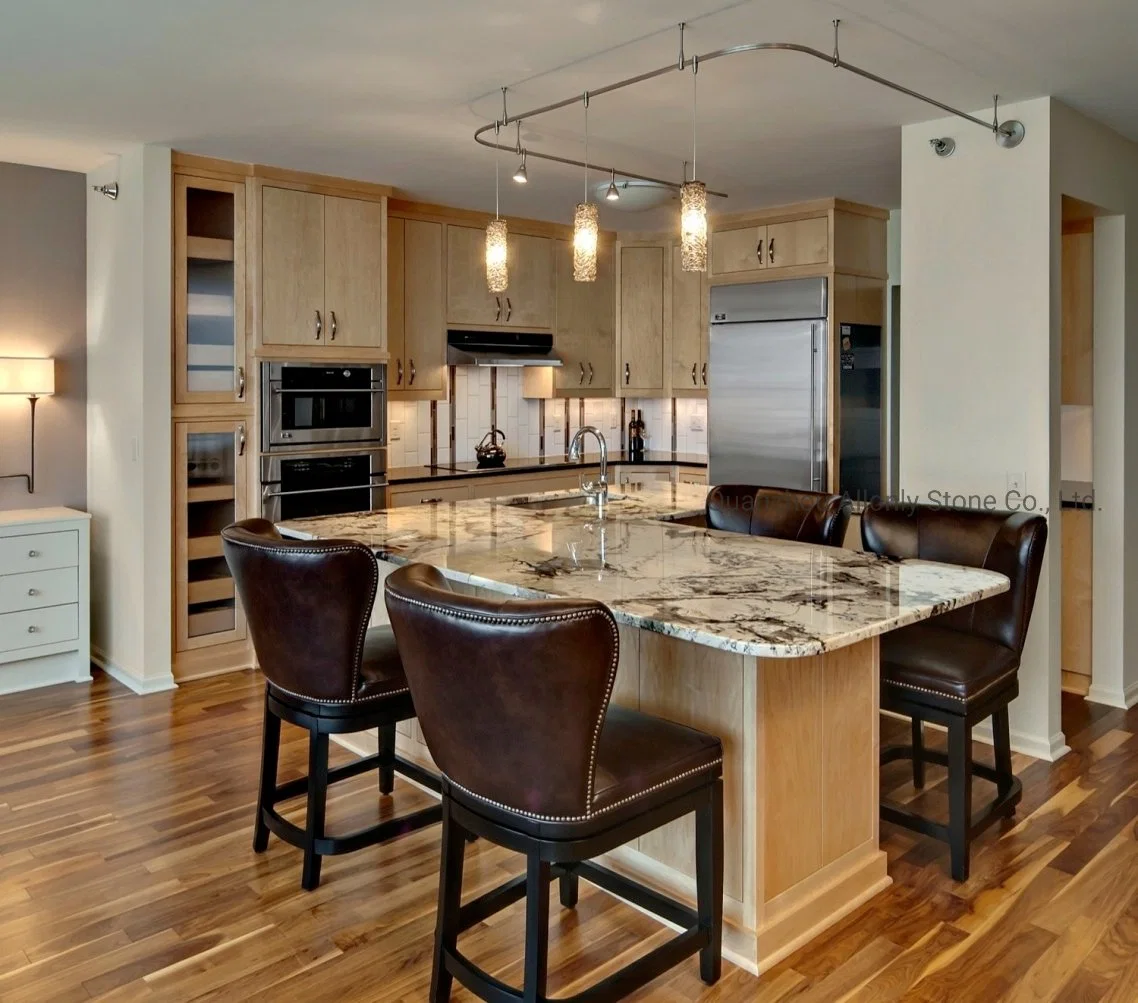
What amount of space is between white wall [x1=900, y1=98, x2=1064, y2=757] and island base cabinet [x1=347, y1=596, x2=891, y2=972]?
1.54m

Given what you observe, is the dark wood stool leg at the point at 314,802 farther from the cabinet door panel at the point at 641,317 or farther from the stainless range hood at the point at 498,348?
the cabinet door panel at the point at 641,317

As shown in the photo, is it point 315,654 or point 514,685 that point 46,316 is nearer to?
point 315,654

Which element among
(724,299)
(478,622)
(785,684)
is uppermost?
(724,299)

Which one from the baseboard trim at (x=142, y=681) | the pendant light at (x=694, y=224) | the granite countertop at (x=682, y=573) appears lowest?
the baseboard trim at (x=142, y=681)

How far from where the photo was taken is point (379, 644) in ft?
9.61

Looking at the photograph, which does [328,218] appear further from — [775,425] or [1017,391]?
[1017,391]

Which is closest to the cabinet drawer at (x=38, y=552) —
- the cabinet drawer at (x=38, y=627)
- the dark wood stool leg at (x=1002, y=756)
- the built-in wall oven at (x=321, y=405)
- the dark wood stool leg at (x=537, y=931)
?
the cabinet drawer at (x=38, y=627)

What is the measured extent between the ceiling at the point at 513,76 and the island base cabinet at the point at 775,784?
5.90ft

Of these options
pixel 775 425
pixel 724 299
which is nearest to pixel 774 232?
pixel 724 299

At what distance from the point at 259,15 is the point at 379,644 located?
1.83 m

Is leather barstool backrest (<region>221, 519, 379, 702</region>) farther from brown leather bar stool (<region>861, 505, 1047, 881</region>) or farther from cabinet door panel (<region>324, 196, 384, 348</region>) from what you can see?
cabinet door panel (<region>324, 196, 384, 348</region>)

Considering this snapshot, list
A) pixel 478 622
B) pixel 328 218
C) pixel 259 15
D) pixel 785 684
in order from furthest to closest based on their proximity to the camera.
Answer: pixel 328 218
pixel 259 15
pixel 785 684
pixel 478 622

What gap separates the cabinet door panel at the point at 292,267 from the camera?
484cm

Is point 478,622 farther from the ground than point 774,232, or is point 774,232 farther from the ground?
point 774,232
